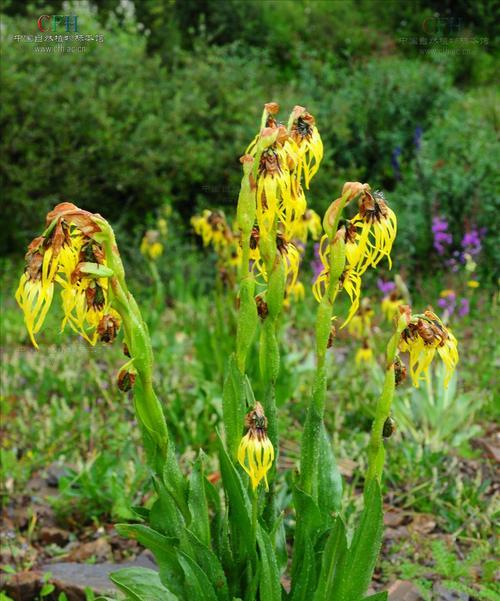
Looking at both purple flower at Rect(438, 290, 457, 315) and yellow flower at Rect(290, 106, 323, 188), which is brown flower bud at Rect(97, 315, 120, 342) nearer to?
yellow flower at Rect(290, 106, 323, 188)

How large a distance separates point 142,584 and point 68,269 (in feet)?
2.73

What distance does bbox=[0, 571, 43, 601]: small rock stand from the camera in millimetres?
2467

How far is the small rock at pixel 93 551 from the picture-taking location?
2.83m

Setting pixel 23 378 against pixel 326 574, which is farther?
pixel 23 378

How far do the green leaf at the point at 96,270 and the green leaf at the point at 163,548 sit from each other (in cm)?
59

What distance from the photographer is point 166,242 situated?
6785 millimetres

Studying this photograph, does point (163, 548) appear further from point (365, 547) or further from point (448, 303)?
point (448, 303)

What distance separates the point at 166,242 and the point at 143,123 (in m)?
1.11

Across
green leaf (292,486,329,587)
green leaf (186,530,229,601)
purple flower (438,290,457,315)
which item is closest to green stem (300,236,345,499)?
green leaf (292,486,329,587)

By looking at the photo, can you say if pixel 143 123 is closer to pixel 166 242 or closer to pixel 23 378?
pixel 166 242

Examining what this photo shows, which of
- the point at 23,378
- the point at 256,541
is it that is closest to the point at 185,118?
the point at 23,378

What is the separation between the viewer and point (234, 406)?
1.76 meters

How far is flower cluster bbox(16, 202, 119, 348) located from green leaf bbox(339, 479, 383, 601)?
647 mm

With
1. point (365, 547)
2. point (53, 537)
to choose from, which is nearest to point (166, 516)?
point (365, 547)
